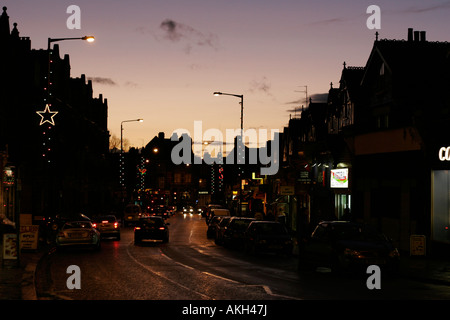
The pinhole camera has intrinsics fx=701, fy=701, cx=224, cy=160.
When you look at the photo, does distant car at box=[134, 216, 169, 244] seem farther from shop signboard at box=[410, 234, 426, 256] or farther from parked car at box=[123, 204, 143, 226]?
parked car at box=[123, 204, 143, 226]

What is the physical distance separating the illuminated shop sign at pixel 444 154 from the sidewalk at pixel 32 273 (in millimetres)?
3835

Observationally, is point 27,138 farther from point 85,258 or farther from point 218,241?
point 85,258

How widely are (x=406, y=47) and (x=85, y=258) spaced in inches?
811

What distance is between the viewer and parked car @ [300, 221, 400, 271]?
19.6 meters

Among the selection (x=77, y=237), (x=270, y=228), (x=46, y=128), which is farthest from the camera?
(x=46, y=128)

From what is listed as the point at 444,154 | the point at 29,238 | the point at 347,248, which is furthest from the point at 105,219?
the point at 347,248

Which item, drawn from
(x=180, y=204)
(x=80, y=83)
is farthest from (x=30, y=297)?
(x=180, y=204)

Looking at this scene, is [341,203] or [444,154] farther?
[341,203]

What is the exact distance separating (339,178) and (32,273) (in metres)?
22.7

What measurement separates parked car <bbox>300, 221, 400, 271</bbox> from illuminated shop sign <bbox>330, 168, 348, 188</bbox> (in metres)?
15.9

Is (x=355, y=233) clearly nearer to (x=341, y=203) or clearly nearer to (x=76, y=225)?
(x=76, y=225)

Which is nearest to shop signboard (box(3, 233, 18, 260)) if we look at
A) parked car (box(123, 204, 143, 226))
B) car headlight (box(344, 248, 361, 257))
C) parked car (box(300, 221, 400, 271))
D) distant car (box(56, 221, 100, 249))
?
distant car (box(56, 221, 100, 249))

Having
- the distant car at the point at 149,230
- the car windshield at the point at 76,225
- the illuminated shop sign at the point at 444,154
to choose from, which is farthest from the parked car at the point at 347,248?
the distant car at the point at 149,230

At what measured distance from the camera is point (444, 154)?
27.0 metres
